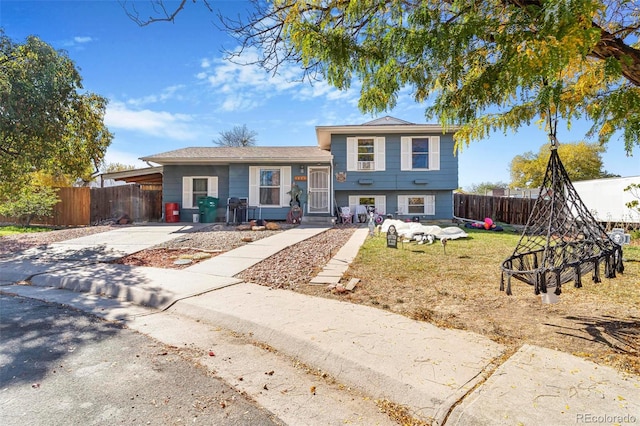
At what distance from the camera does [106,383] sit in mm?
2326

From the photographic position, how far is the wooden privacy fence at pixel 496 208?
1640 centimetres

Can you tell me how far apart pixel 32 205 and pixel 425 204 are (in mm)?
16465

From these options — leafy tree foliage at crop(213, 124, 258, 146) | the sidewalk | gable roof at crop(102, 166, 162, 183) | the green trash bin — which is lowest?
the sidewalk

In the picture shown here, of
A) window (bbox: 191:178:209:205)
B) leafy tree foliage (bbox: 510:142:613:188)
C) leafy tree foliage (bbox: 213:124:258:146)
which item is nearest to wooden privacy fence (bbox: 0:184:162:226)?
window (bbox: 191:178:209:205)

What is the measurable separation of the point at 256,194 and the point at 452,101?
12.0 m

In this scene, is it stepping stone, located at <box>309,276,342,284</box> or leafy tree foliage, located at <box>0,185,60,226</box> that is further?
leafy tree foliage, located at <box>0,185,60,226</box>

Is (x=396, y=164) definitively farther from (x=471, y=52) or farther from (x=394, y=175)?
(x=471, y=52)

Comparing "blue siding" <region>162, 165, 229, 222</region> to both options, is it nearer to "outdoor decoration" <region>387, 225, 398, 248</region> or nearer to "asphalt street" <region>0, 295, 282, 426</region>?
"outdoor decoration" <region>387, 225, 398, 248</region>

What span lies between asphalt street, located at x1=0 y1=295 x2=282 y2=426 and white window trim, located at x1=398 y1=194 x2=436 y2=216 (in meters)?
12.9

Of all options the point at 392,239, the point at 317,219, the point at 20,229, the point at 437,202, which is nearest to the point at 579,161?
the point at 437,202

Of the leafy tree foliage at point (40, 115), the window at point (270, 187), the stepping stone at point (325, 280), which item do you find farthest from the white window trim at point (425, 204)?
the leafy tree foliage at point (40, 115)

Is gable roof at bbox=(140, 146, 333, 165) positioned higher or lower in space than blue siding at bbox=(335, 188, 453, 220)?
higher

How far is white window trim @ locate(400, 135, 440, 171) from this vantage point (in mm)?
14320

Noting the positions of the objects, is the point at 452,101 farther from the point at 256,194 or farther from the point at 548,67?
the point at 256,194
